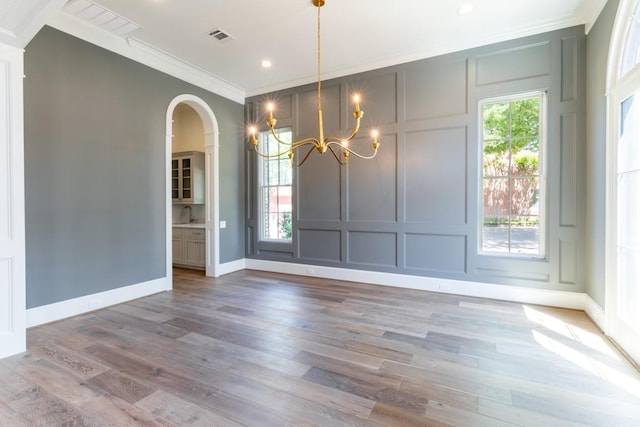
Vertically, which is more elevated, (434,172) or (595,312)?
(434,172)

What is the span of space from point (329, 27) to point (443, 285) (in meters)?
3.70

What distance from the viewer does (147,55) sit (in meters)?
4.19

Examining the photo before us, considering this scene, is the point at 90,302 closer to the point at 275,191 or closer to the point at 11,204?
the point at 11,204

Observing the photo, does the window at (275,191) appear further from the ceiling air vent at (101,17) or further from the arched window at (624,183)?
the arched window at (624,183)

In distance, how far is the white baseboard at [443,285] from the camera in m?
3.68

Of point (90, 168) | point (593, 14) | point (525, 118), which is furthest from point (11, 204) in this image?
point (593, 14)

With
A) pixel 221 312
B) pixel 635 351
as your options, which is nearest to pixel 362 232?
pixel 221 312

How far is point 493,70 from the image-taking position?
395 cm

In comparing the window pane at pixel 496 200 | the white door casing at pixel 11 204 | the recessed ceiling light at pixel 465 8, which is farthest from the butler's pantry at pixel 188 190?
the recessed ceiling light at pixel 465 8

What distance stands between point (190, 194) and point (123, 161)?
2290 millimetres

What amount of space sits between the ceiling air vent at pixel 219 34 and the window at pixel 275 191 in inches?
73.9

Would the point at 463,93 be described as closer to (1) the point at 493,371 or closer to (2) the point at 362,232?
(2) the point at 362,232

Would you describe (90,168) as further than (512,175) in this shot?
No

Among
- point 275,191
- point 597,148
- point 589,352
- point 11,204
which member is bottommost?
point 589,352
